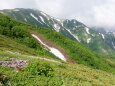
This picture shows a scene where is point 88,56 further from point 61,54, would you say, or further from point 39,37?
point 39,37

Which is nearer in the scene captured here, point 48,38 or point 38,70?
point 38,70

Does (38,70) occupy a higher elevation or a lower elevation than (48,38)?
lower

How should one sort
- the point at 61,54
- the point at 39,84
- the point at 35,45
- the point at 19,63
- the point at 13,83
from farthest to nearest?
the point at 61,54 → the point at 35,45 → the point at 19,63 → the point at 39,84 → the point at 13,83

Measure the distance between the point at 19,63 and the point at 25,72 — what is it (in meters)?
5.17

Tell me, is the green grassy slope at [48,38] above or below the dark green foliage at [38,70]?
above

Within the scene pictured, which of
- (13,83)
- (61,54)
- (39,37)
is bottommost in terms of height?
(13,83)

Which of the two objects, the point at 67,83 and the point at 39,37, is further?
the point at 39,37

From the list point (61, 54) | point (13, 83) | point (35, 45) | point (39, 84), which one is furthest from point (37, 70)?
point (61, 54)

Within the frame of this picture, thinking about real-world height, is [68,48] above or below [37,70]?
above

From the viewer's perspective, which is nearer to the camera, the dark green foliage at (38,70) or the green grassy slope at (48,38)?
the dark green foliage at (38,70)

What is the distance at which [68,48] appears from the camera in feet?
419

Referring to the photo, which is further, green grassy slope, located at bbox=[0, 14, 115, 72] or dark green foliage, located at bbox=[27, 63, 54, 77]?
green grassy slope, located at bbox=[0, 14, 115, 72]

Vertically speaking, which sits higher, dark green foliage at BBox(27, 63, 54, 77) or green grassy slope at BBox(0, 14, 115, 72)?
green grassy slope at BBox(0, 14, 115, 72)

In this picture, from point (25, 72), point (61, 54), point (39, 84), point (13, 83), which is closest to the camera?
point (13, 83)
